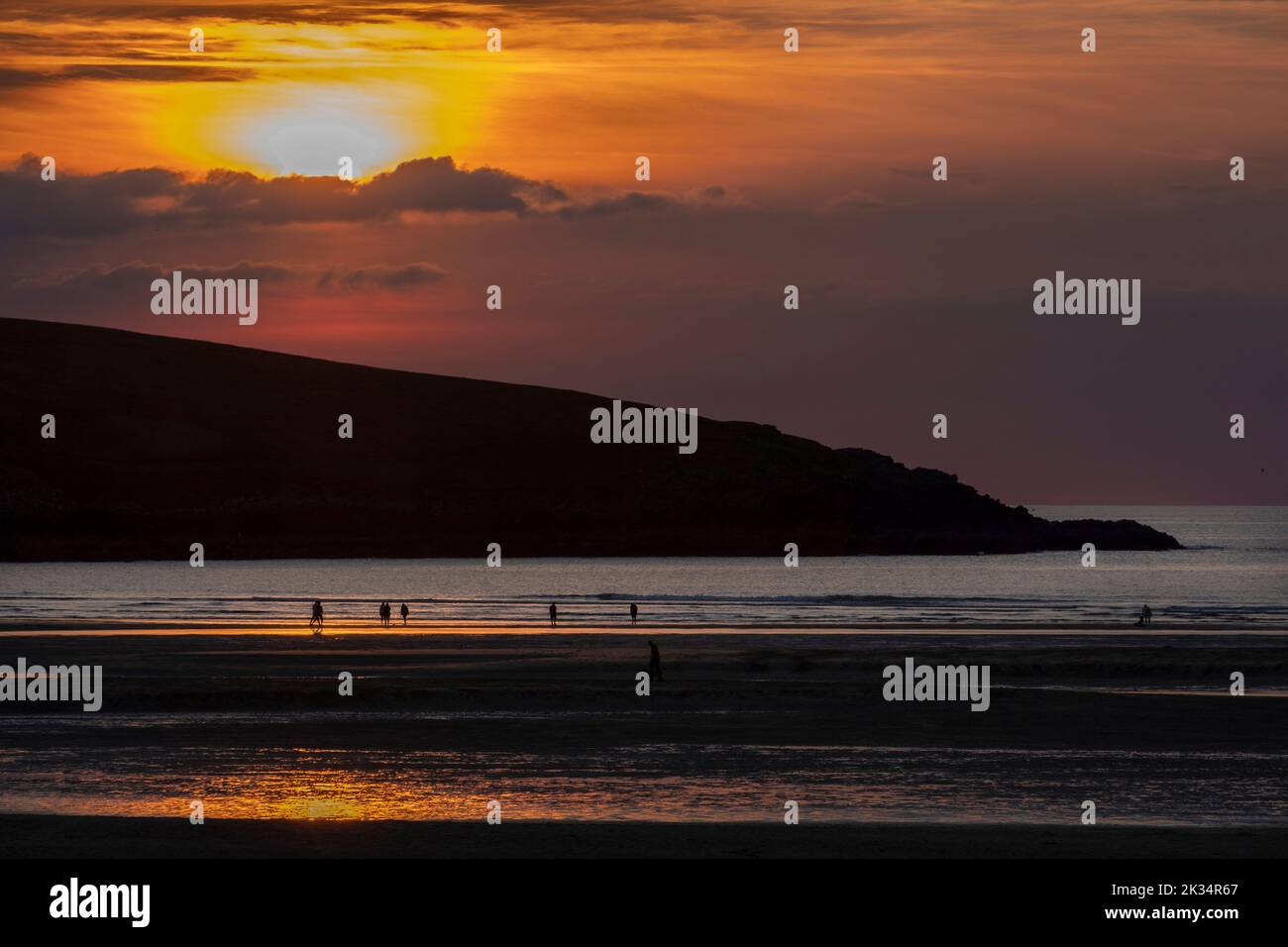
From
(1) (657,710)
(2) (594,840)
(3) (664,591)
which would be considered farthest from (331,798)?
(3) (664,591)

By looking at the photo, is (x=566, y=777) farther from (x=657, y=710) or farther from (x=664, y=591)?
(x=664, y=591)

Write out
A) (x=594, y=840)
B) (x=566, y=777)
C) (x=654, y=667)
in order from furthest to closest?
(x=654, y=667) → (x=566, y=777) → (x=594, y=840)

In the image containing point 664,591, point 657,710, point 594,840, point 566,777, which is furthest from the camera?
point 664,591

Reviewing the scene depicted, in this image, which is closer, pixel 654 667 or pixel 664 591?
pixel 654 667

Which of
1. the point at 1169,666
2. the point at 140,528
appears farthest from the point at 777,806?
the point at 140,528

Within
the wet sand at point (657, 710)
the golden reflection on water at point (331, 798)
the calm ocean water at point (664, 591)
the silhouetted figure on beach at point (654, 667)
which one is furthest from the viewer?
the calm ocean water at point (664, 591)

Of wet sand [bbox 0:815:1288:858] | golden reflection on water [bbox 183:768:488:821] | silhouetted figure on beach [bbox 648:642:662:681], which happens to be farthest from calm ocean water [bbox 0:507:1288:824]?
silhouetted figure on beach [bbox 648:642:662:681]

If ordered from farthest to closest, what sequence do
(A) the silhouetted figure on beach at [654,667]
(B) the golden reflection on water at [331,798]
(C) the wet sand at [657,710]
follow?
(A) the silhouetted figure on beach at [654,667] < (B) the golden reflection on water at [331,798] < (C) the wet sand at [657,710]

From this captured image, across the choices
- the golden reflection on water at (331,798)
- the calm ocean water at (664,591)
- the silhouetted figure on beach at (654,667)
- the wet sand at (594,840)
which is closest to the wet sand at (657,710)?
the wet sand at (594,840)

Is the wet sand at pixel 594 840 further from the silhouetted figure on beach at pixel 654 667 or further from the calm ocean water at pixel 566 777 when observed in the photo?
the silhouetted figure on beach at pixel 654 667
